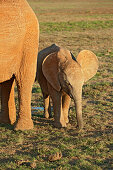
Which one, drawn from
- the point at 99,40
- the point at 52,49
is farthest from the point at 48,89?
the point at 99,40

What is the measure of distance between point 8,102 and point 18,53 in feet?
3.58

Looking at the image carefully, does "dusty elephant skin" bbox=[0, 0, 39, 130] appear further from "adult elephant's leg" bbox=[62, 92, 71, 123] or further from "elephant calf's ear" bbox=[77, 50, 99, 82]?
"elephant calf's ear" bbox=[77, 50, 99, 82]

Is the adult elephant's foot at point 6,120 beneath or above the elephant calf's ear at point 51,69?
beneath

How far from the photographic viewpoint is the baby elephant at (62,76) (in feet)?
18.8

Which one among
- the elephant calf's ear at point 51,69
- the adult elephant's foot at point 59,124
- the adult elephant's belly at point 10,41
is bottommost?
the adult elephant's foot at point 59,124

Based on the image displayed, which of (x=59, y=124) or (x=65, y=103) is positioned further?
(x=65, y=103)

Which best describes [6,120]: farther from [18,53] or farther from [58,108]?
[18,53]

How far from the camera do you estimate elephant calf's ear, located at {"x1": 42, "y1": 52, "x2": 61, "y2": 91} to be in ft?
19.7

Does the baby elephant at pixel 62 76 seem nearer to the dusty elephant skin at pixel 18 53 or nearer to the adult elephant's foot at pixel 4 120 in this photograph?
the dusty elephant skin at pixel 18 53

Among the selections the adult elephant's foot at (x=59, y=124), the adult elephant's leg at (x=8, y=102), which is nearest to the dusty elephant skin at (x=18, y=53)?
the adult elephant's leg at (x=8, y=102)

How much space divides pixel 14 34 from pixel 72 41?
1236 cm

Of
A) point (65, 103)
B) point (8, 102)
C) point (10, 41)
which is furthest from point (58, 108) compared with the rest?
point (10, 41)

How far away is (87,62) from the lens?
6.42 m

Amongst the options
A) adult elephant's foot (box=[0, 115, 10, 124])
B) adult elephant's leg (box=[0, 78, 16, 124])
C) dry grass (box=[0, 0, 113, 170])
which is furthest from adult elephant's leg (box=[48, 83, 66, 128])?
adult elephant's foot (box=[0, 115, 10, 124])
